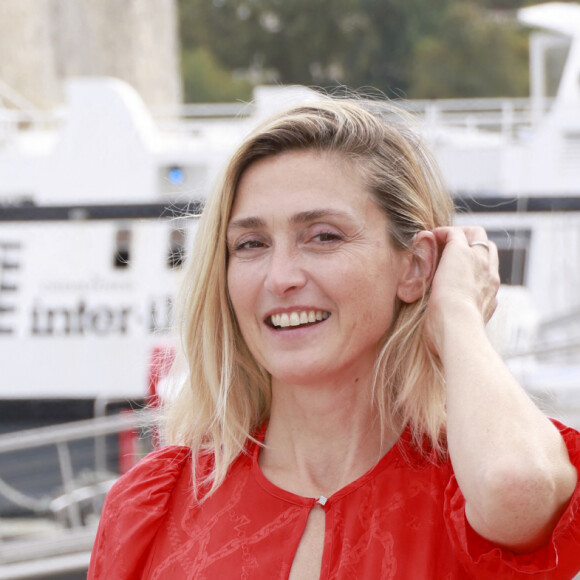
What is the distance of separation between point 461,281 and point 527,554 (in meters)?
0.48

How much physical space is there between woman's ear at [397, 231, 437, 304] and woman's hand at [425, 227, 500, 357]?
0.02 m

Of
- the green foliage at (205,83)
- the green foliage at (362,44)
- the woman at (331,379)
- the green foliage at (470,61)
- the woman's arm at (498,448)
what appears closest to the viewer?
the woman's arm at (498,448)

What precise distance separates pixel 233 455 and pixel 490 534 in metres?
0.52

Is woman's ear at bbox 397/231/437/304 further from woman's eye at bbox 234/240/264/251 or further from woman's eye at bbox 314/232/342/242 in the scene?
woman's eye at bbox 234/240/264/251

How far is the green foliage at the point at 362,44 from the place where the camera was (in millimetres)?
38844

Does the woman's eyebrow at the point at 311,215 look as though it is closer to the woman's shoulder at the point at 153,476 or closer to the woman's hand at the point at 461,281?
the woman's hand at the point at 461,281

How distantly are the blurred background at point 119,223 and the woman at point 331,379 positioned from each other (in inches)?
6.4

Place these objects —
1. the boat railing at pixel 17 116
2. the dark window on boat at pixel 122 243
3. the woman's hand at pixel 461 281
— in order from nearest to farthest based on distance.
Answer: the woman's hand at pixel 461 281 → the dark window on boat at pixel 122 243 → the boat railing at pixel 17 116

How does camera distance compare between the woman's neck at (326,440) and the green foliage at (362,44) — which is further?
the green foliage at (362,44)

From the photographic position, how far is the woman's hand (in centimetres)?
165

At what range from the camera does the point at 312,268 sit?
1654mm

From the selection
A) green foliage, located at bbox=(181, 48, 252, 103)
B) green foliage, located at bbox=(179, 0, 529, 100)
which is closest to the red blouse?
green foliage, located at bbox=(181, 48, 252, 103)

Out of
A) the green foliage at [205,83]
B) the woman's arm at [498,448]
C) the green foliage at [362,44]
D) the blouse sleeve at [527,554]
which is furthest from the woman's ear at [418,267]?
the green foliage at [362,44]

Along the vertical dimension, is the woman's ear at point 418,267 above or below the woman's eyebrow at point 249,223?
below
